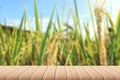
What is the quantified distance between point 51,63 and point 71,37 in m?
0.43

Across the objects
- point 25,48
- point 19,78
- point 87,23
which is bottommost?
point 19,78

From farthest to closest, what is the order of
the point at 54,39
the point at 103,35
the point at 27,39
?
the point at 27,39 → the point at 103,35 → the point at 54,39

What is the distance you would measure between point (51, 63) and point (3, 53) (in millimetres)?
598

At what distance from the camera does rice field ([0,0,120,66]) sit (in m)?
2.57

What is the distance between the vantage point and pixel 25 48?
9.64ft

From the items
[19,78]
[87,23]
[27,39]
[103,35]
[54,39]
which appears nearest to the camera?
[19,78]

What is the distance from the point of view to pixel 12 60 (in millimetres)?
2771

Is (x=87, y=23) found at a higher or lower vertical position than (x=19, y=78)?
higher

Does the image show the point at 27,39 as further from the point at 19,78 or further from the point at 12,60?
the point at 19,78

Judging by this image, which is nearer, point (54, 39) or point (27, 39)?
point (54, 39)

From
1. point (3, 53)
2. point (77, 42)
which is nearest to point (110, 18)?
point (77, 42)

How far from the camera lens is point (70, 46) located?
115 inches

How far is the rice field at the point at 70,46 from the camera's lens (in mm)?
2568

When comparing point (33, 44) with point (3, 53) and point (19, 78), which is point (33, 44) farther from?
point (19, 78)
